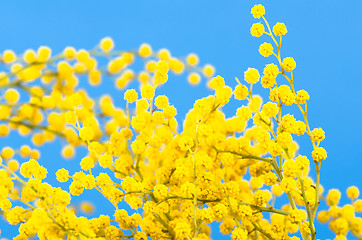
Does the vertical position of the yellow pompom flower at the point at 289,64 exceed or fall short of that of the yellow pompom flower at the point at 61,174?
it exceeds it

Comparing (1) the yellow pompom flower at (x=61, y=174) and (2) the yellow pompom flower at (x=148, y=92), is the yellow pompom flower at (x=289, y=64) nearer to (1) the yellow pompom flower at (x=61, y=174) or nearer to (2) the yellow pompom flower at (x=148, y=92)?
(2) the yellow pompom flower at (x=148, y=92)

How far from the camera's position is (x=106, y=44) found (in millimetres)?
1705

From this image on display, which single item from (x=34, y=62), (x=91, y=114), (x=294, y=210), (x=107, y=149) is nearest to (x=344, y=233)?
(x=294, y=210)

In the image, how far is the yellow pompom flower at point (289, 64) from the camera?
1201mm

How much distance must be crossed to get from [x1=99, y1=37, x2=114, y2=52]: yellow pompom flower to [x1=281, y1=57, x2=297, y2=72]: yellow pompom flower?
77 cm

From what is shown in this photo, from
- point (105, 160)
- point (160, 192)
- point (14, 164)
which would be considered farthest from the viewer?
point (14, 164)

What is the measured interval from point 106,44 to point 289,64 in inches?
31.5

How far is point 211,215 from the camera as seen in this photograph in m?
1.10

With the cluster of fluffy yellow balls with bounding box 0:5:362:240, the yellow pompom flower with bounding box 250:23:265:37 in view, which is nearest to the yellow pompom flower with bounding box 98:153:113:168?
the cluster of fluffy yellow balls with bounding box 0:5:362:240

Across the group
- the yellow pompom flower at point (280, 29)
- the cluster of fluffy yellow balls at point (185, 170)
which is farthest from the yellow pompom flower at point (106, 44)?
the yellow pompom flower at point (280, 29)

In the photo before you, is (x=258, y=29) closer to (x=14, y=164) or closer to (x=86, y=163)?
(x=86, y=163)

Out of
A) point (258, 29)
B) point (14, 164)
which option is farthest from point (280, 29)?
point (14, 164)

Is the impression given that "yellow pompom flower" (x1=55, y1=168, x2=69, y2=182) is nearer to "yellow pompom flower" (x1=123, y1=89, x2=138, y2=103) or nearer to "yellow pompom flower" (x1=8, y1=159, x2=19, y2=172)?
"yellow pompom flower" (x1=123, y1=89, x2=138, y2=103)

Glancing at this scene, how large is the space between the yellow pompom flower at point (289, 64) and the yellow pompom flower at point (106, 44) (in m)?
0.77
